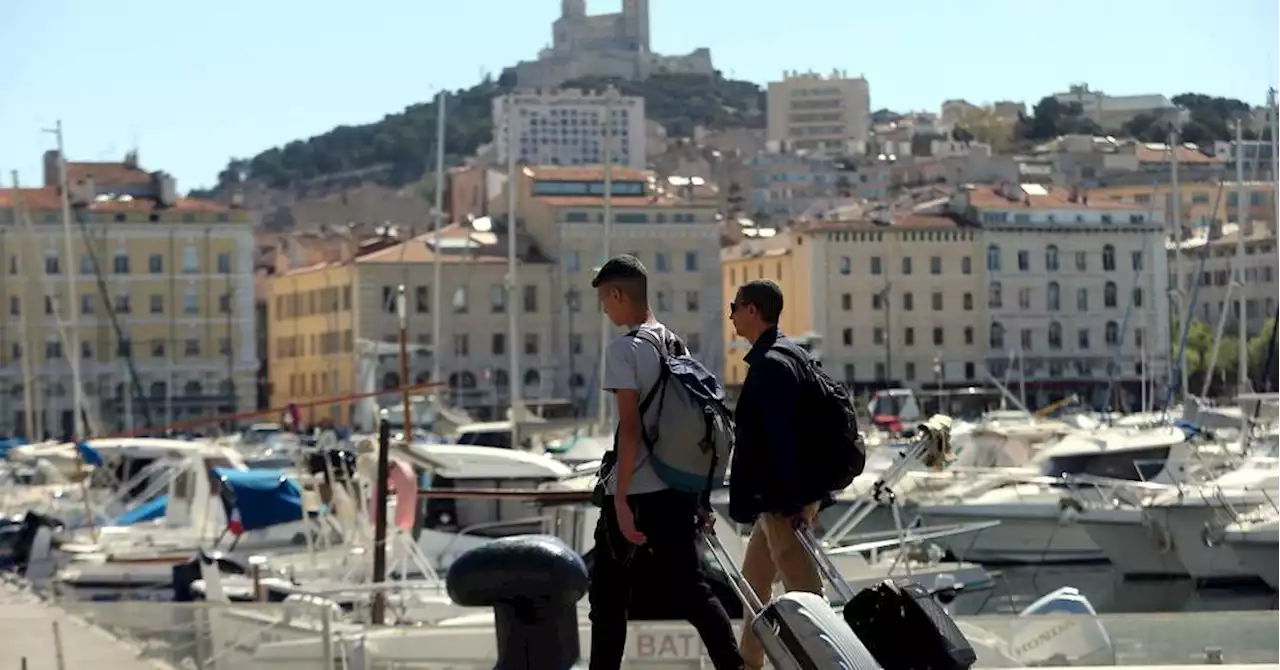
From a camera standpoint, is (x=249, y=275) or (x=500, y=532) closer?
(x=500, y=532)

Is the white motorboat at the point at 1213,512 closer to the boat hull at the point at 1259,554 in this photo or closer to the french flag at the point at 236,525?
the boat hull at the point at 1259,554

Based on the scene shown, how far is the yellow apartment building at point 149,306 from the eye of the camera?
8606cm

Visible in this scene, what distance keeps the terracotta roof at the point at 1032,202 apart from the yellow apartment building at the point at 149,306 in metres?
28.8

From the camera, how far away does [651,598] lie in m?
6.96

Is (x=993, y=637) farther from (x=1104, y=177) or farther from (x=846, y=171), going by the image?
(x=846, y=171)

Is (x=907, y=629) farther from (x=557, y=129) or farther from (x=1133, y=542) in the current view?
(x=557, y=129)

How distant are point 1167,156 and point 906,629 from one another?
14381cm

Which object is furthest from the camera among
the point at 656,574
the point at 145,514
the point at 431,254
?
the point at 431,254

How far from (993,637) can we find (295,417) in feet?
64.0

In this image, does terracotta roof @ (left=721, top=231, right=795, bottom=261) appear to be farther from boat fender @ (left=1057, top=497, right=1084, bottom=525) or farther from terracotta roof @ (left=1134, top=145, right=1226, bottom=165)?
boat fender @ (left=1057, top=497, right=1084, bottom=525)

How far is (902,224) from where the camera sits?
96.7 meters

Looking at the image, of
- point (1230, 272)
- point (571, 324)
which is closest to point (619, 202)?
point (571, 324)

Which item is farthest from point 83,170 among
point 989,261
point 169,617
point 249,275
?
point 169,617

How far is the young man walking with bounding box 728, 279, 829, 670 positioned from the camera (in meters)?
7.03
